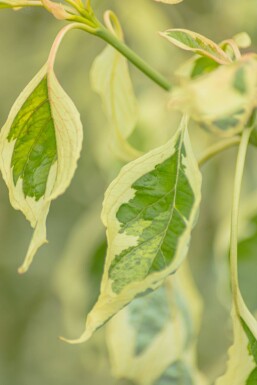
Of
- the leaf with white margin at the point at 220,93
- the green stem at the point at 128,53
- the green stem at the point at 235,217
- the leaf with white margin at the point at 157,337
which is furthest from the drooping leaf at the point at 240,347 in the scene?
the leaf with white margin at the point at 157,337

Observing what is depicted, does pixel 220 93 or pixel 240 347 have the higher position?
pixel 220 93

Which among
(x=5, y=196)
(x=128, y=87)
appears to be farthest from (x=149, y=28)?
(x=5, y=196)

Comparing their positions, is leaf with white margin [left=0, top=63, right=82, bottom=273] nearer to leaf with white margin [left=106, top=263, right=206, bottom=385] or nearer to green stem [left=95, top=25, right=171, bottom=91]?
green stem [left=95, top=25, right=171, bottom=91]

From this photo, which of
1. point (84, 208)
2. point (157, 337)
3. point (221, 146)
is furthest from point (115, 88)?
point (84, 208)

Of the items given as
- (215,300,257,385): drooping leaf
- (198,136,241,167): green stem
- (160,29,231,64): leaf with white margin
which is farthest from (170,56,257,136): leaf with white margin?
(198,136,241,167): green stem

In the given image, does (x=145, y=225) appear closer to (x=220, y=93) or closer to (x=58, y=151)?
(x=58, y=151)

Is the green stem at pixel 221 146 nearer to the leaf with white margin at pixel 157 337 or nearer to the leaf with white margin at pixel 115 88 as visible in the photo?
the leaf with white margin at pixel 115 88
